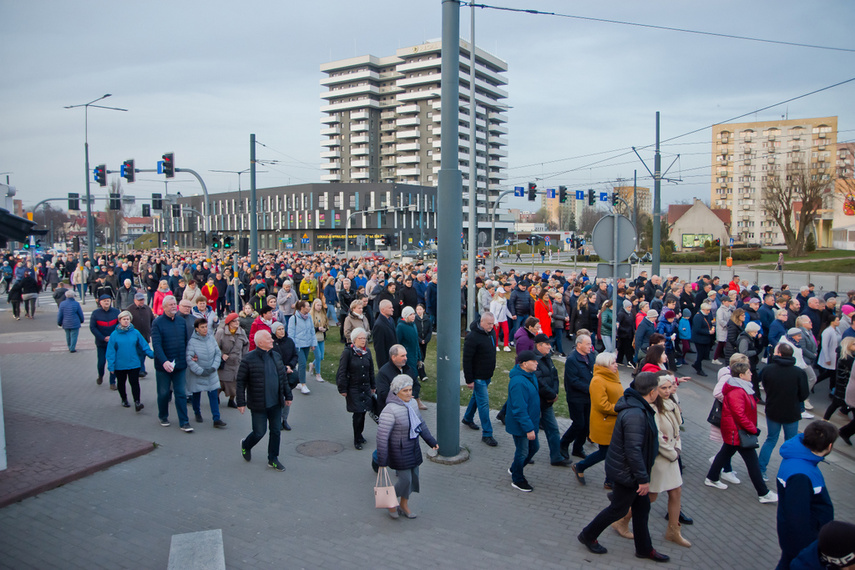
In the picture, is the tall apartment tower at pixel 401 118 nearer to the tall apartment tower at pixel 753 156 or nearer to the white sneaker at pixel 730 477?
the tall apartment tower at pixel 753 156

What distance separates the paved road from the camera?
5098 millimetres

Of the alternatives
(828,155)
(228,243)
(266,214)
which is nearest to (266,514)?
(228,243)

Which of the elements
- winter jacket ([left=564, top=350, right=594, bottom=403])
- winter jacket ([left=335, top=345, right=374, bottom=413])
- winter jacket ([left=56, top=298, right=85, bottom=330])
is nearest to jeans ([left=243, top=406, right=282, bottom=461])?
winter jacket ([left=335, top=345, right=374, bottom=413])

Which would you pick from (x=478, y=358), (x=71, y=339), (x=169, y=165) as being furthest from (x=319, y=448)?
(x=169, y=165)

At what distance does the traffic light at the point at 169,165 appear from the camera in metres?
21.5

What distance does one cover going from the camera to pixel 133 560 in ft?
16.3

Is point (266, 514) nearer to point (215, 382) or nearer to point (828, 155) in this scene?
Result: point (215, 382)

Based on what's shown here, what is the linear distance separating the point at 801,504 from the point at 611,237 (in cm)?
503

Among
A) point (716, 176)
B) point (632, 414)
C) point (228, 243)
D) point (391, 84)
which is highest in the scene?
point (391, 84)

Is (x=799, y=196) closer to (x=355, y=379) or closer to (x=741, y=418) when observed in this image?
(x=741, y=418)

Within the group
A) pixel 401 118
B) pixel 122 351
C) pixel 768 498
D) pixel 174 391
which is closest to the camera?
pixel 768 498

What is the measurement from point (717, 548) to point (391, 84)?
115650 mm

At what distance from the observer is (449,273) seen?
7.37 meters

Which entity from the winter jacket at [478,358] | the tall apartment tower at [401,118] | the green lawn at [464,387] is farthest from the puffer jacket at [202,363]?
the tall apartment tower at [401,118]
